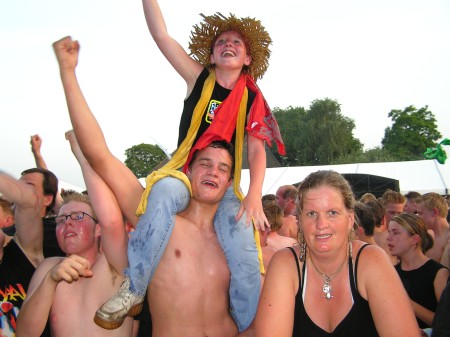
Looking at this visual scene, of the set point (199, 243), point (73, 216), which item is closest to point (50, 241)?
point (73, 216)

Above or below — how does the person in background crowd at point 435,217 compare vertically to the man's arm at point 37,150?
below

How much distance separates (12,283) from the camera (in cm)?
346

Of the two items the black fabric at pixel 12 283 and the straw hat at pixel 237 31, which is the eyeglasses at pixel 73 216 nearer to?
the black fabric at pixel 12 283

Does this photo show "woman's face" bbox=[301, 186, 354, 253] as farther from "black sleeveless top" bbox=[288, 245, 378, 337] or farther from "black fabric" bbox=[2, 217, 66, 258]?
"black fabric" bbox=[2, 217, 66, 258]

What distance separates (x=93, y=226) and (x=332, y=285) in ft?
5.48

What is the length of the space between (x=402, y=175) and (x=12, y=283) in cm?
1508

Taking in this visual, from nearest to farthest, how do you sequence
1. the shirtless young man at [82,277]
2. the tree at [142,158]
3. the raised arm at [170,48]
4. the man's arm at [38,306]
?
1. the man's arm at [38,306]
2. the shirtless young man at [82,277]
3. the raised arm at [170,48]
4. the tree at [142,158]

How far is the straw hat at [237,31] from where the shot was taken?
407 centimetres

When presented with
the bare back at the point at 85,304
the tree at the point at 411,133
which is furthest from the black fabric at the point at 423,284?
the tree at the point at 411,133

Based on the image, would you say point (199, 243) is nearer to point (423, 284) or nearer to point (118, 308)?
point (118, 308)

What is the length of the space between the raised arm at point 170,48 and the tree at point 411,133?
191 feet

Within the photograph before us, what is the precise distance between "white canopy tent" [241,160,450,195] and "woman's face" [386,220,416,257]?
9.67 metres

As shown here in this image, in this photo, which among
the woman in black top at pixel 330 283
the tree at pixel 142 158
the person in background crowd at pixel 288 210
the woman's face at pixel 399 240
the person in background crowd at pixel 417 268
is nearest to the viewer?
the woman in black top at pixel 330 283

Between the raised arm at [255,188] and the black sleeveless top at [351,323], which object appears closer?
the black sleeveless top at [351,323]
